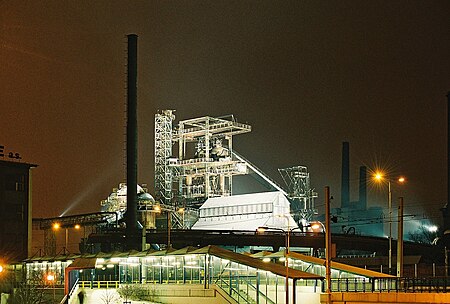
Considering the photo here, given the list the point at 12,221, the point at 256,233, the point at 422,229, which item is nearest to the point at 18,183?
the point at 12,221

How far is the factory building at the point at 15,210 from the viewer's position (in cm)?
11106

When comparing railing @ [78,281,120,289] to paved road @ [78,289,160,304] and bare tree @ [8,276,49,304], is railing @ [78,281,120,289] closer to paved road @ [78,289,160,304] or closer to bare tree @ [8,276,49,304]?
paved road @ [78,289,160,304]

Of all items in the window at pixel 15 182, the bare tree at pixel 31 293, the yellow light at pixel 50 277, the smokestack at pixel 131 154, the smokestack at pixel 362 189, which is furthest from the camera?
the smokestack at pixel 362 189

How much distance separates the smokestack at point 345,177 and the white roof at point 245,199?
30164 millimetres

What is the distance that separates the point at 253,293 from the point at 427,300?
1714 cm

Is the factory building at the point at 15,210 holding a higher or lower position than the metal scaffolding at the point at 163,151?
lower

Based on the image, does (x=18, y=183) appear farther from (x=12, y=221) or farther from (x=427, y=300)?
(x=427, y=300)

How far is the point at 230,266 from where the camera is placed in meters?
59.6

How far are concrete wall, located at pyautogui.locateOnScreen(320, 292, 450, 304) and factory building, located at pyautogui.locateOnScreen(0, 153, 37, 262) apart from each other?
7154 cm

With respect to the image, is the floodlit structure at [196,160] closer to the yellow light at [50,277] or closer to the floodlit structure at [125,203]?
the floodlit structure at [125,203]

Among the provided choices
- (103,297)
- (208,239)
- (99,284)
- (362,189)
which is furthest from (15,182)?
(362,189)

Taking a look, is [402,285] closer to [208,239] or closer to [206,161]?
[208,239]

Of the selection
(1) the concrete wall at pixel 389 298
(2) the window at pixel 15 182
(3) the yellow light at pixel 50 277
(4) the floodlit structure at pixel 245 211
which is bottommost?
(3) the yellow light at pixel 50 277

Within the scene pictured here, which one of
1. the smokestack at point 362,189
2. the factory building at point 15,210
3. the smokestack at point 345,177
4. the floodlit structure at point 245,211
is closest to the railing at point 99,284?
the factory building at point 15,210
